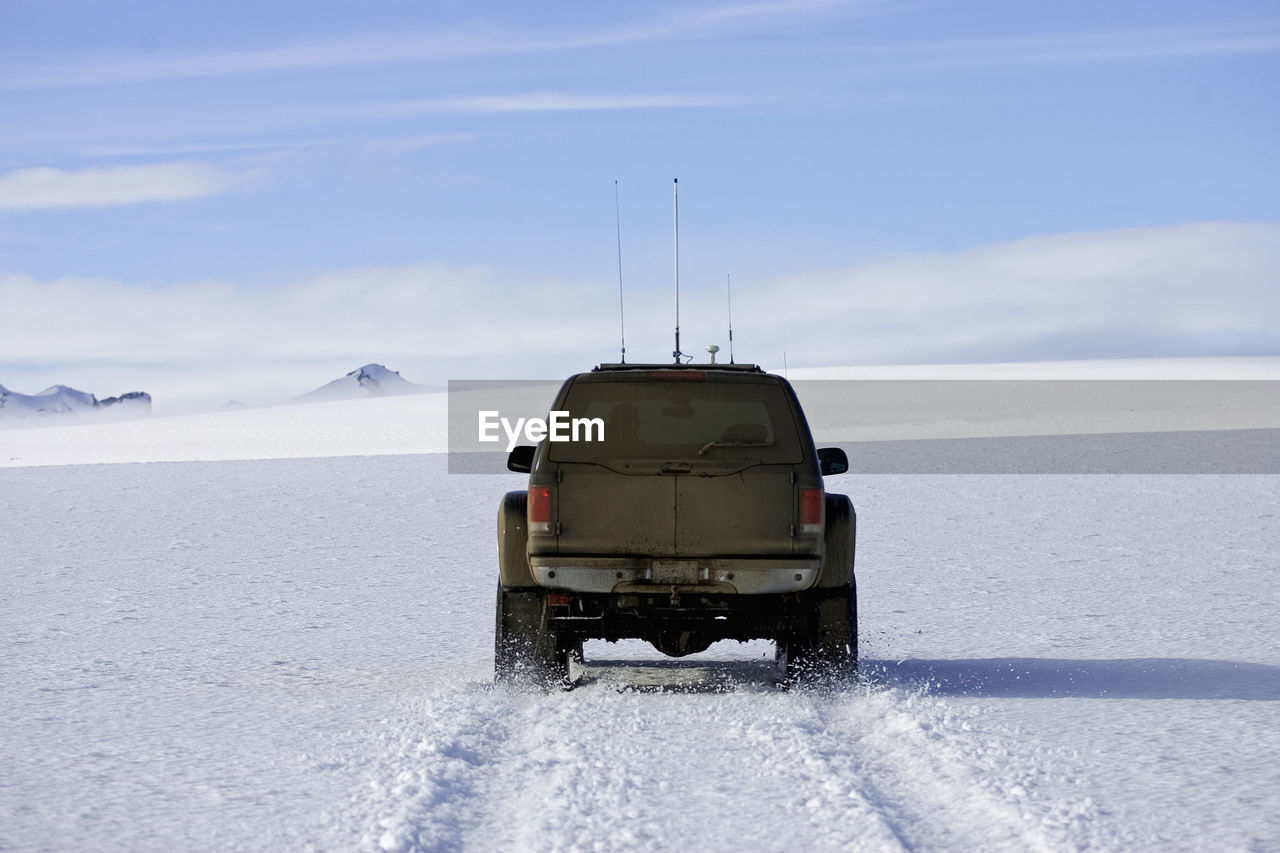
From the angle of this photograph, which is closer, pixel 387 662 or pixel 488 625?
pixel 387 662

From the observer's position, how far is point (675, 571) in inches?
270

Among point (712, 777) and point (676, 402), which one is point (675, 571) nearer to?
point (676, 402)

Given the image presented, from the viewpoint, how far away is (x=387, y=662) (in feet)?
27.9

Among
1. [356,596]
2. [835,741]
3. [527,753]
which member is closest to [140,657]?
[356,596]

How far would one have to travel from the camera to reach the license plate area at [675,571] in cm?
686

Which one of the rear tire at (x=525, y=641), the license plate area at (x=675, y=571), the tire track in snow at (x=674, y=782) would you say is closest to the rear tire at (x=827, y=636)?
the tire track in snow at (x=674, y=782)

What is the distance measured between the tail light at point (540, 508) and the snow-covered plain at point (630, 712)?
819 mm

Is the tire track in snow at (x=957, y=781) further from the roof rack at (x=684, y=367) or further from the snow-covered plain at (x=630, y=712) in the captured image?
the roof rack at (x=684, y=367)

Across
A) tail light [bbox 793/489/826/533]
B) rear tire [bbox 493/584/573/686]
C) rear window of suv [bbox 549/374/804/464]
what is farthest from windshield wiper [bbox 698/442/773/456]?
rear tire [bbox 493/584/573/686]

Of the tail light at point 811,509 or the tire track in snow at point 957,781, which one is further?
the tail light at point 811,509

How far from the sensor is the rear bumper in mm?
6848

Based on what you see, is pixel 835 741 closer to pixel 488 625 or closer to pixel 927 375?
pixel 488 625

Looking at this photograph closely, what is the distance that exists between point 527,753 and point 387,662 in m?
2.84

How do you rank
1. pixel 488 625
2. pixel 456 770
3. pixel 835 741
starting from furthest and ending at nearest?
pixel 488 625, pixel 835 741, pixel 456 770
